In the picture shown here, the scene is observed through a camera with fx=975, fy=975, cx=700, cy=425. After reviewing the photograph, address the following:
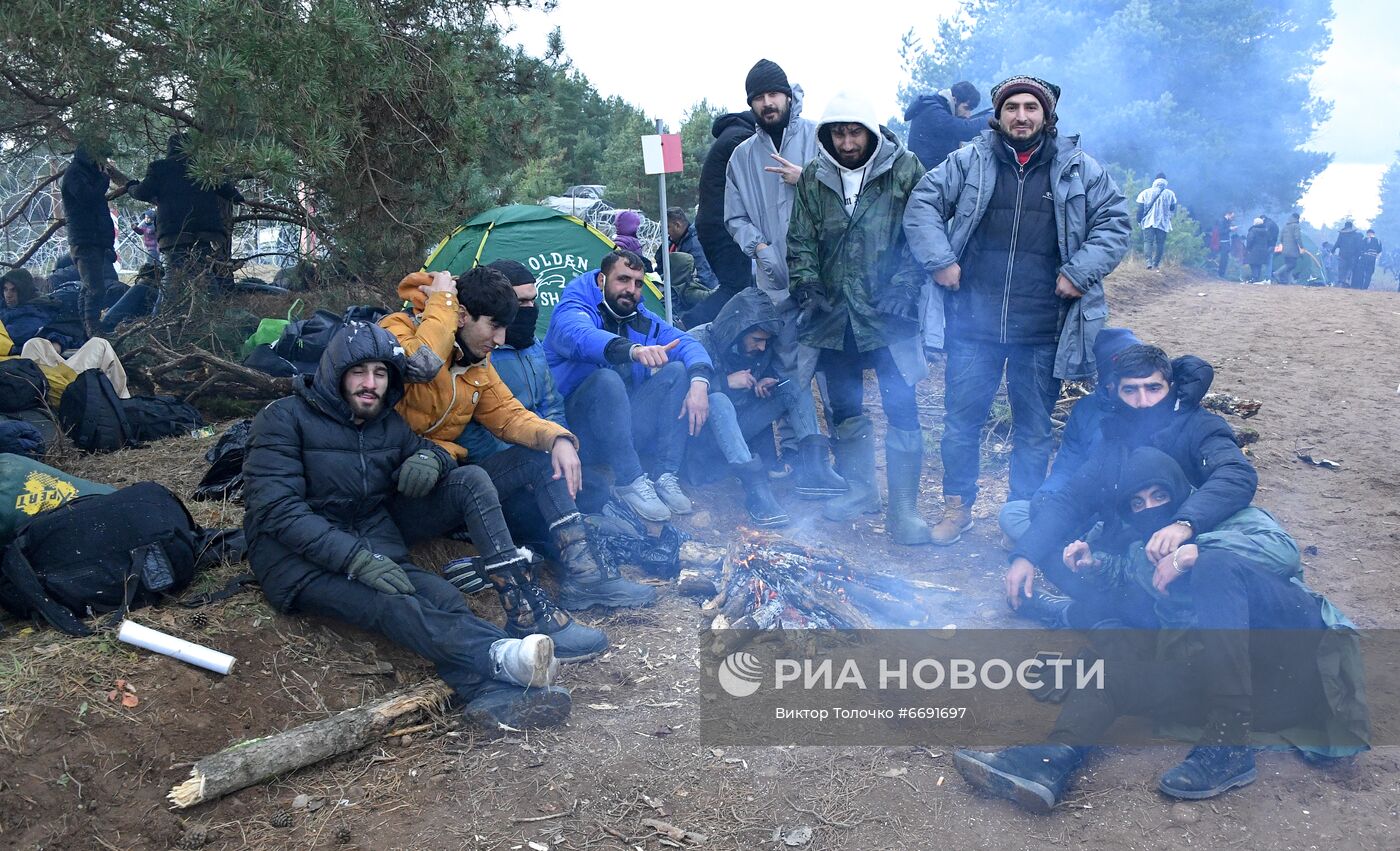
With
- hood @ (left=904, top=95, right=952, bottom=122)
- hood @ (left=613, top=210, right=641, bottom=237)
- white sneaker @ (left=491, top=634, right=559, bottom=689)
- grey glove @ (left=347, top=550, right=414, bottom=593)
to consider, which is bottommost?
white sneaker @ (left=491, top=634, right=559, bottom=689)

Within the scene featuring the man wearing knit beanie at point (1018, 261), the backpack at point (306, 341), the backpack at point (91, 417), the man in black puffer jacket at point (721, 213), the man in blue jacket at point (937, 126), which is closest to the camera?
the man wearing knit beanie at point (1018, 261)

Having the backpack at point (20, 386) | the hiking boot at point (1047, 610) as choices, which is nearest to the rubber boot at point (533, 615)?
the hiking boot at point (1047, 610)

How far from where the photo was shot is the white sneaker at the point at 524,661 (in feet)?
11.5

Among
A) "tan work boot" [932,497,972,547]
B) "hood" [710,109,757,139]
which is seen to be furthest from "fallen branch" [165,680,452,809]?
"hood" [710,109,757,139]

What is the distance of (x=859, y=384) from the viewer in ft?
19.1

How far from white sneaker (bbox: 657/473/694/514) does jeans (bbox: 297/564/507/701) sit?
1867 millimetres

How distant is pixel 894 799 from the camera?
319 cm

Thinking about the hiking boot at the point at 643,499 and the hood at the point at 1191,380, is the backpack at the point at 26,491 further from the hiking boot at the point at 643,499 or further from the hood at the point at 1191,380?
the hood at the point at 1191,380

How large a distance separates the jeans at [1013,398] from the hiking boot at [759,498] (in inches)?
40.7

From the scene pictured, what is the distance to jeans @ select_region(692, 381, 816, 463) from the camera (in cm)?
564

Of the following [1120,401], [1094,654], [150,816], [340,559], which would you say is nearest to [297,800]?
[150,816]

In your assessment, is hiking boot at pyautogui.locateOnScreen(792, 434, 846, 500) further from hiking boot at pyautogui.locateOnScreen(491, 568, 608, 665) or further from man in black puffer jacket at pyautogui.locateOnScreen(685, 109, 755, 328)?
hiking boot at pyautogui.locateOnScreen(491, 568, 608, 665)

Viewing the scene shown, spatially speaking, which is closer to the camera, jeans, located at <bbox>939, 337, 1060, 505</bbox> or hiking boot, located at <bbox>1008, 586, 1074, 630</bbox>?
hiking boot, located at <bbox>1008, 586, 1074, 630</bbox>

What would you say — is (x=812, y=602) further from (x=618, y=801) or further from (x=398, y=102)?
(x=398, y=102)
